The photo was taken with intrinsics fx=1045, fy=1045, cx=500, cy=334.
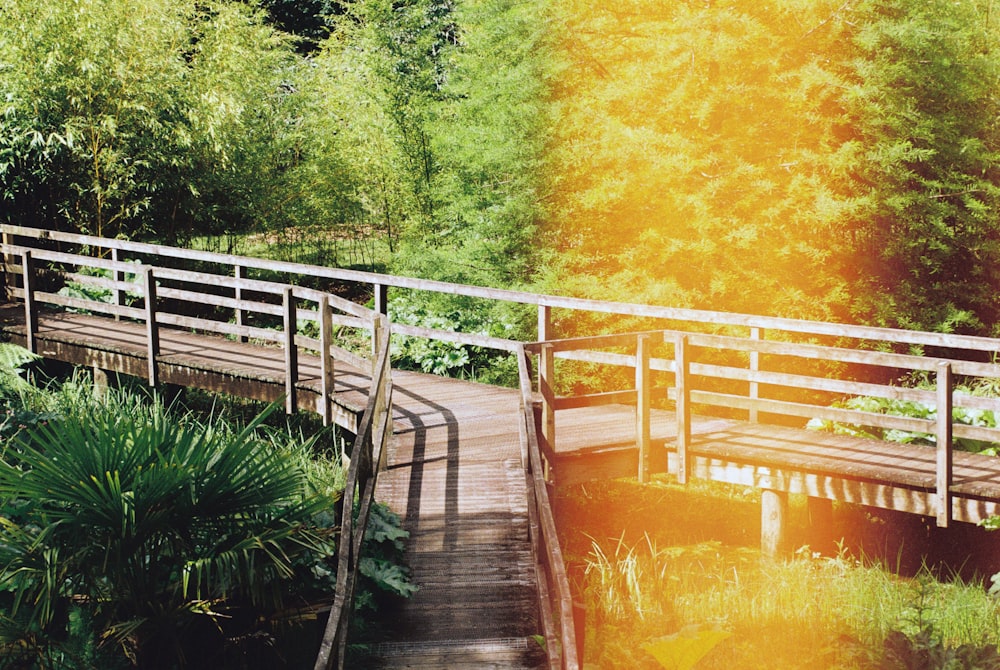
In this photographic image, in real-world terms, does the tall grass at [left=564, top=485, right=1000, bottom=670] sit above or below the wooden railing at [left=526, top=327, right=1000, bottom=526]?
below

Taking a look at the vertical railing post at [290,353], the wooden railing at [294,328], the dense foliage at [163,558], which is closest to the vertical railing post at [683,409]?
the wooden railing at [294,328]

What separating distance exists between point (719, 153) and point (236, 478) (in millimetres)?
7597

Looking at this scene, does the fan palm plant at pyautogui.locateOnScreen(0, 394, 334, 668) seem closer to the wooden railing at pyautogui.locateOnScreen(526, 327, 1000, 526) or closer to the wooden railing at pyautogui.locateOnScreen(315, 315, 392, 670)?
the wooden railing at pyautogui.locateOnScreen(315, 315, 392, 670)

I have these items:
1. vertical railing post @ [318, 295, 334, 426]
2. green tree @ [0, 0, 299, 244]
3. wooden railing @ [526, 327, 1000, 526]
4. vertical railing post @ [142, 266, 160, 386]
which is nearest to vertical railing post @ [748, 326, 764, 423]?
wooden railing @ [526, 327, 1000, 526]

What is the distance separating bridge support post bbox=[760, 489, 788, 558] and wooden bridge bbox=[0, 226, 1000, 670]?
13 millimetres

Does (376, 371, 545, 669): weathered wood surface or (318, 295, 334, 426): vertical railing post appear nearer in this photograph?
(376, 371, 545, 669): weathered wood surface

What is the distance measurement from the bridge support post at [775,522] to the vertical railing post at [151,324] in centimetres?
510

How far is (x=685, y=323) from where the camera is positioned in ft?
36.3

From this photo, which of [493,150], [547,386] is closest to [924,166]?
[493,150]

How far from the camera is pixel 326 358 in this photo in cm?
738

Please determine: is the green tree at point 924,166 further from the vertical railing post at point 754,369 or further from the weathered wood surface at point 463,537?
the weathered wood surface at point 463,537

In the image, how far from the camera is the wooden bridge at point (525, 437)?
14.0ft

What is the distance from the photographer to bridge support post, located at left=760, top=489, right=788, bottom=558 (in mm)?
6535

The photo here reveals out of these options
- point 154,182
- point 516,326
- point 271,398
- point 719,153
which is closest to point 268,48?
point 154,182
